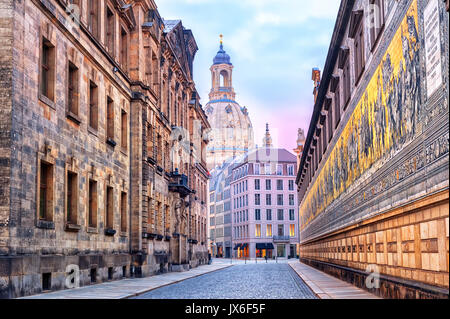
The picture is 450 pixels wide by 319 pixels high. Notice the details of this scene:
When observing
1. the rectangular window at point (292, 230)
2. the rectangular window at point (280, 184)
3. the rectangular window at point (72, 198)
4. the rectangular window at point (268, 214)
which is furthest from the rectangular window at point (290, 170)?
the rectangular window at point (72, 198)

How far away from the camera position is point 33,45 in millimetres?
20578

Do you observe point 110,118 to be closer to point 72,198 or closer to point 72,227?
point 72,198

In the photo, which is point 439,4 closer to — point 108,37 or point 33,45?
point 33,45

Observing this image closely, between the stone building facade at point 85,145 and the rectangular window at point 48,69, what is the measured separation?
4 cm

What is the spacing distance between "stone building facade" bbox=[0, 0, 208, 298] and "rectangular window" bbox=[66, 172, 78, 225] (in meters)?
0.04

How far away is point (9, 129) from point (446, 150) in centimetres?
1278

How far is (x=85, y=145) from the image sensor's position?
2606 cm

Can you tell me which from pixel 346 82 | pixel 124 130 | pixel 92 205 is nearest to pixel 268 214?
pixel 124 130

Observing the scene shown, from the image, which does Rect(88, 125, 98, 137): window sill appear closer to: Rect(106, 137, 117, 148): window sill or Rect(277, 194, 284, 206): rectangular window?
Rect(106, 137, 117, 148): window sill

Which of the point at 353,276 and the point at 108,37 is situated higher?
the point at 108,37

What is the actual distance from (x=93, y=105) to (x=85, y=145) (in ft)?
9.47

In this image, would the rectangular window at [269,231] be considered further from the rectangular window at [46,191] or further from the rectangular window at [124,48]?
the rectangular window at [46,191]

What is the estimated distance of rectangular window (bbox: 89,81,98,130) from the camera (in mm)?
28072
